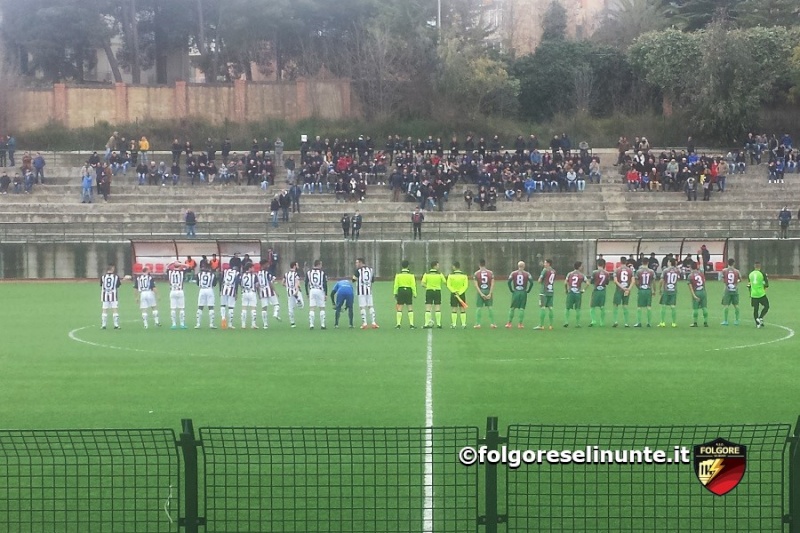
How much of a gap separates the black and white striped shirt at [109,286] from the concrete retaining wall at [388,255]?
1992cm

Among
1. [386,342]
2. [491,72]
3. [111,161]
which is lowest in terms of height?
[386,342]

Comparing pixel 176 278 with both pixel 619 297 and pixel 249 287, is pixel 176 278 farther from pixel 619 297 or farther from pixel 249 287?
pixel 619 297

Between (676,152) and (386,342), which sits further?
(676,152)

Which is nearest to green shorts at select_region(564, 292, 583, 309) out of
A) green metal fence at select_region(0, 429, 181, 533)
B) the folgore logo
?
green metal fence at select_region(0, 429, 181, 533)

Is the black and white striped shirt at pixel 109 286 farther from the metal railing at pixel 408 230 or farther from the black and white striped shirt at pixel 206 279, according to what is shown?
the metal railing at pixel 408 230

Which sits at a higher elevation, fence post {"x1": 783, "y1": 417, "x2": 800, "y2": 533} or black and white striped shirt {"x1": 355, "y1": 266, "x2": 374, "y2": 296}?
fence post {"x1": 783, "y1": 417, "x2": 800, "y2": 533}

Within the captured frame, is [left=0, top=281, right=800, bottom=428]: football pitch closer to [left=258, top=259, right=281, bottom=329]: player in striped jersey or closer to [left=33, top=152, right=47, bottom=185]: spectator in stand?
[left=258, top=259, right=281, bottom=329]: player in striped jersey

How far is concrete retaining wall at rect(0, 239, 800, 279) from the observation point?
162 ft

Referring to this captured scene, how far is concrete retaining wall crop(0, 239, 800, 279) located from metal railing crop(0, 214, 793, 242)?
2.63ft

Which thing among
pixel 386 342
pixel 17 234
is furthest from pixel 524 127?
pixel 386 342

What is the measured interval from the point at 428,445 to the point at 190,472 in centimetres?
512

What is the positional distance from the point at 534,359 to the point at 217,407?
7.84 metres

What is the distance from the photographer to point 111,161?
194 ft

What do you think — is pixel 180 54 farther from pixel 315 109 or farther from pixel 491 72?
pixel 491 72
